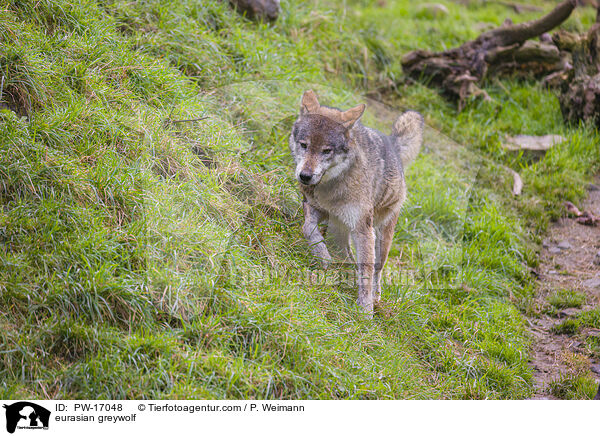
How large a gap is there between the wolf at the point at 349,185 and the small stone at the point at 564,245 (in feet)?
7.93

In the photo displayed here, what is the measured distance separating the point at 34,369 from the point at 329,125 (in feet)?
9.78

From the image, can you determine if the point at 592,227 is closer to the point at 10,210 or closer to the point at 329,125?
the point at 329,125

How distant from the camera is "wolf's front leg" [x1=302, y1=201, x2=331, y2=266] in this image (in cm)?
A: 542

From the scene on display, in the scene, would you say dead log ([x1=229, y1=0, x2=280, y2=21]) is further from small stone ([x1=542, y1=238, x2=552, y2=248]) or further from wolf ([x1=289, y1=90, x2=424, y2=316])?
small stone ([x1=542, y1=238, x2=552, y2=248])

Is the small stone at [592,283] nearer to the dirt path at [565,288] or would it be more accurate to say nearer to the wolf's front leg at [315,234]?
the dirt path at [565,288]

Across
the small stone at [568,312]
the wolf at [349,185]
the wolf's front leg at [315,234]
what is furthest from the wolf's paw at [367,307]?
the small stone at [568,312]

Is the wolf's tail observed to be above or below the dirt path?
above

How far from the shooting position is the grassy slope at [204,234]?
12.8ft

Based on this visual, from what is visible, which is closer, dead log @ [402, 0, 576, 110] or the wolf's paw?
the wolf's paw

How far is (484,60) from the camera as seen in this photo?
9.34 m

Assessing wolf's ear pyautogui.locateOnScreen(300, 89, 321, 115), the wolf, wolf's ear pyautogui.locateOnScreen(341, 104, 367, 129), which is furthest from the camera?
wolf's ear pyautogui.locateOnScreen(300, 89, 321, 115)
